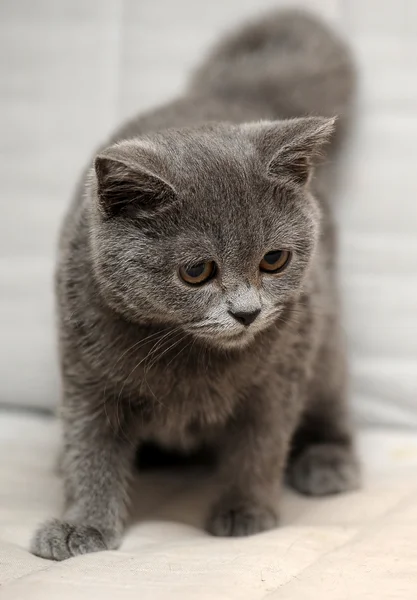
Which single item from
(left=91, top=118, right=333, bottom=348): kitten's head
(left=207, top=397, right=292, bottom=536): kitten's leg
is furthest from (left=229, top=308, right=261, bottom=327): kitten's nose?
(left=207, top=397, right=292, bottom=536): kitten's leg

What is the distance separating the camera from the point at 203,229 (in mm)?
1227

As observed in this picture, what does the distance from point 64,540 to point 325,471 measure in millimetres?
579

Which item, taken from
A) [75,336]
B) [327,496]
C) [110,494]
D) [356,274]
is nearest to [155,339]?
[75,336]

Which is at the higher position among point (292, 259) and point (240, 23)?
point (240, 23)

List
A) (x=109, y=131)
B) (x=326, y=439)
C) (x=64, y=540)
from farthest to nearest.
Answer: (x=109, y=131) → (x=326, y=439) → (x=64, y=540)

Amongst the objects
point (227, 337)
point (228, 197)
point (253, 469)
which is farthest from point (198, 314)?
point (253, 469)

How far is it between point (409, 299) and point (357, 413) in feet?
0.96

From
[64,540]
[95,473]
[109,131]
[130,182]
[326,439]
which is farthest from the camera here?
[109,131]

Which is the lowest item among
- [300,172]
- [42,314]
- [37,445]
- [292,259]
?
[37,445]

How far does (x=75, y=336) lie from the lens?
1.41 metres

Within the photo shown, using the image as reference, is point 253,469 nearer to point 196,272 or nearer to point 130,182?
point 196,272

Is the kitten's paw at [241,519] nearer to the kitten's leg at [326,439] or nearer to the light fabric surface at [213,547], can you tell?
the light fabric surface at [213,547]

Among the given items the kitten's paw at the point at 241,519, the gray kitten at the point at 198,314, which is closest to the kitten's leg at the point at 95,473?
the gray kitten at the point at 198,314

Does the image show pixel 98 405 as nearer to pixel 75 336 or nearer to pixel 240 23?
pixel 75 336
